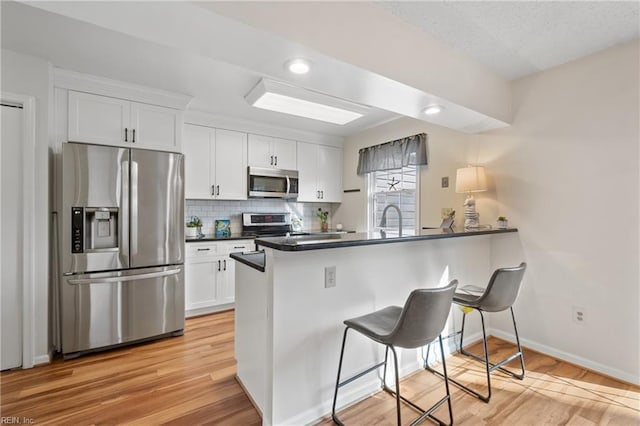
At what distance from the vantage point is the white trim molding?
8.52 ft

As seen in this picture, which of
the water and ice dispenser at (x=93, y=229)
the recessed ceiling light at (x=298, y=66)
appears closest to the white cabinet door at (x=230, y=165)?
the water and ice dispenser at (x=93, y=229)

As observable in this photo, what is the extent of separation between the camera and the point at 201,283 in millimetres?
3502

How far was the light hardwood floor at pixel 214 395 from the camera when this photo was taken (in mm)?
1768

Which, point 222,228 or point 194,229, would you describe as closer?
point 194,229

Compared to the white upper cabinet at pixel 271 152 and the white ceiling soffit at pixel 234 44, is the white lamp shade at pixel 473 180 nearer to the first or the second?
the white ceiling soffit at pixel 234 44

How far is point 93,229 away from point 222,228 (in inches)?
64.4

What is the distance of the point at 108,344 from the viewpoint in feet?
8.57

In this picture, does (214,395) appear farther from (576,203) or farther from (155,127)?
(576,203)

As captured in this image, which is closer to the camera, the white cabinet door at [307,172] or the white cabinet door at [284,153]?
the white cabinet door at [284,153]

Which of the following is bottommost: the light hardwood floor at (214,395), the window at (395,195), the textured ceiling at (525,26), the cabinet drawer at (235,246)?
the light hardwood floor at (214,395)

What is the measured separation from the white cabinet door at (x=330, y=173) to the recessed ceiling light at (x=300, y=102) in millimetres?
1390

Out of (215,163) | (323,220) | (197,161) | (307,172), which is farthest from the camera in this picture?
(323,220)

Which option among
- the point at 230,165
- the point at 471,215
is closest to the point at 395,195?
the point at 471,215

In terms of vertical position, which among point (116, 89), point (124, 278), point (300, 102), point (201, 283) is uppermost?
point (116, 89)
